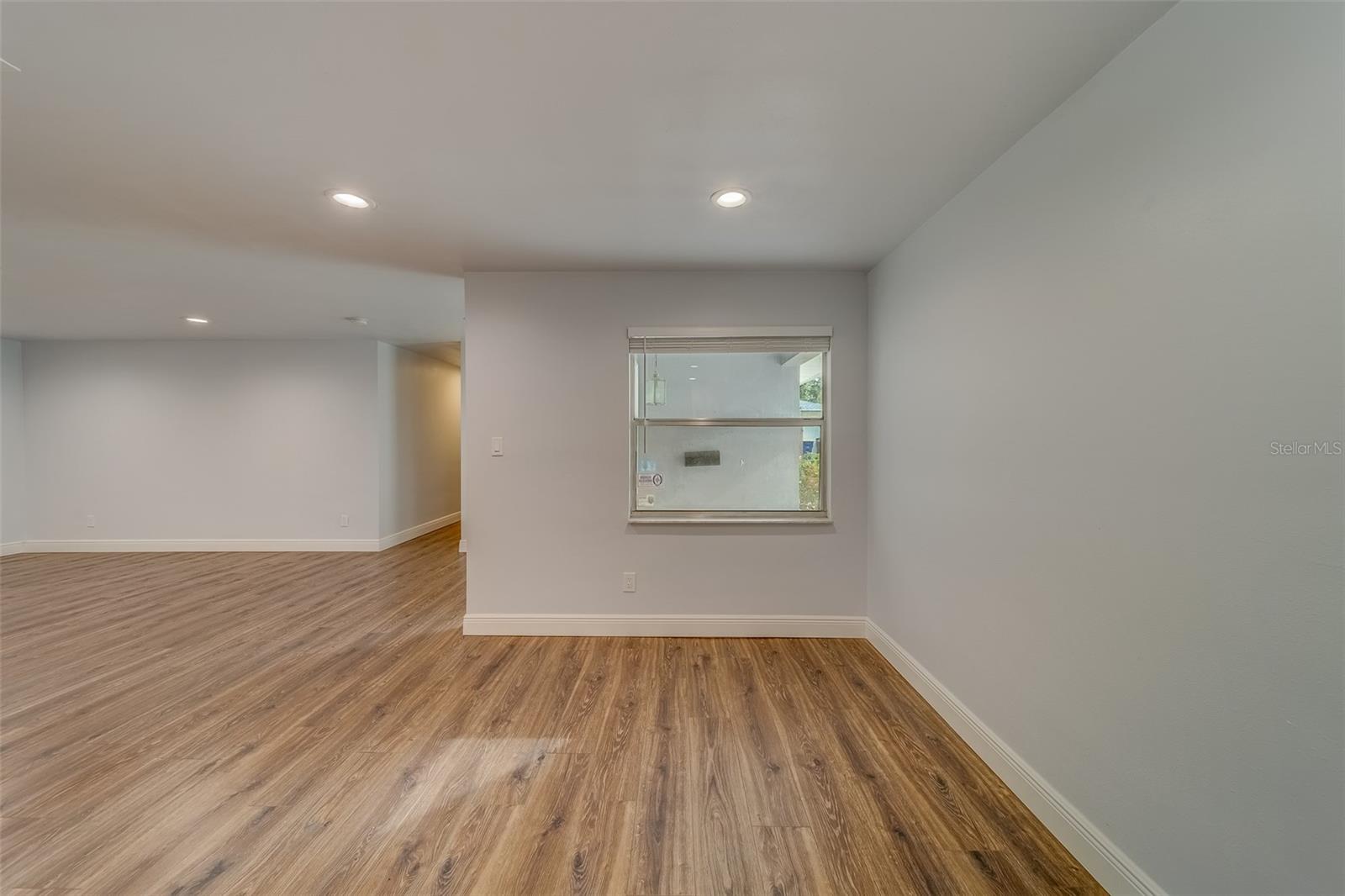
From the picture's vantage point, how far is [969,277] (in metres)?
2.02

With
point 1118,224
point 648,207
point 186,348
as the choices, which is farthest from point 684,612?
point 186,348

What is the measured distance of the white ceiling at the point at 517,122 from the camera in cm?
Result: 125

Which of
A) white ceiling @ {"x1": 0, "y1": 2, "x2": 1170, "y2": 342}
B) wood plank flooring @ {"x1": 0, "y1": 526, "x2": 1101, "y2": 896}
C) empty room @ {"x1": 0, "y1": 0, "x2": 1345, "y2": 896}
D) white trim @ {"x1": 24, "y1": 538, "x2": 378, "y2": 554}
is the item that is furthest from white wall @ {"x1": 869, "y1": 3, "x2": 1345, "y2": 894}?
white trim @ {"x1": 24, "y1": 538, "x2": 378, "y2": 554}

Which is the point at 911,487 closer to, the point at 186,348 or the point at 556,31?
the point at 556,31

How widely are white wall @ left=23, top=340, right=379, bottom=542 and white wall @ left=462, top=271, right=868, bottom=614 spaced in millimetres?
3334

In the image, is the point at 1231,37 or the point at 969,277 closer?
the point at 1231,37

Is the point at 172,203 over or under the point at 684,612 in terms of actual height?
over

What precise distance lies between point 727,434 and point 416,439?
488cm

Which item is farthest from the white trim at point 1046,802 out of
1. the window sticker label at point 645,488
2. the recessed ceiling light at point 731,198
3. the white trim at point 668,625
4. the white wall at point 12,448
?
the white wall at point 12,448

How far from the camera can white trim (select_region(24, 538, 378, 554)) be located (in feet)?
18.0

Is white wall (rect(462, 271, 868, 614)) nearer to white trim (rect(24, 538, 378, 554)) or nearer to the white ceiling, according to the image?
the white ceiling

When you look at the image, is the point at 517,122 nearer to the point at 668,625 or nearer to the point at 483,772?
the point at 483,772

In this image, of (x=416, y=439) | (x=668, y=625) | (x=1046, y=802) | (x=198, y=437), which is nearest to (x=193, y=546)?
(x=198, y=437)

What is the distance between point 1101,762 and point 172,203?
4.18 m
